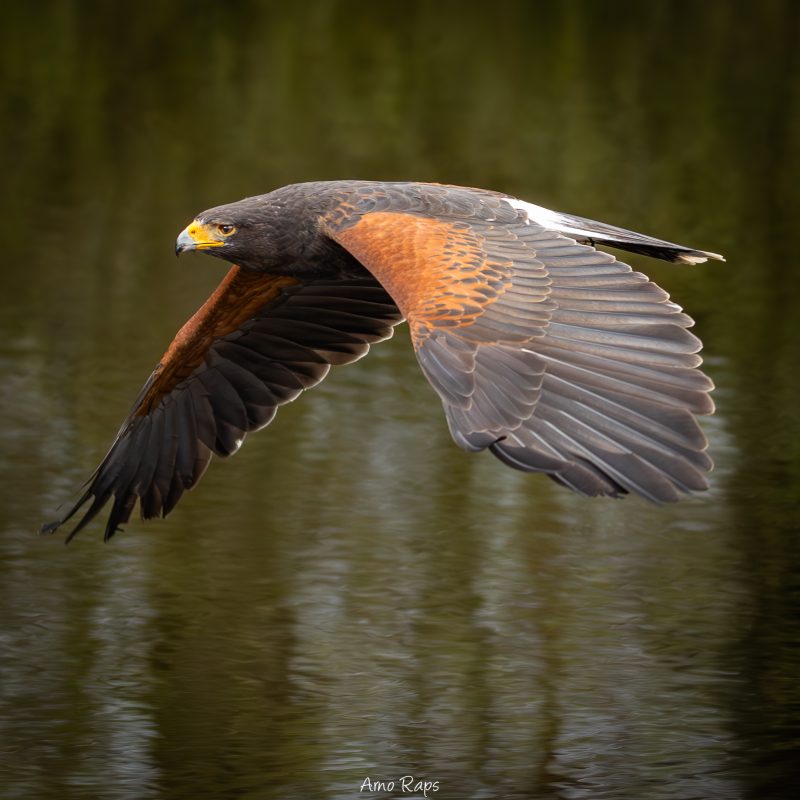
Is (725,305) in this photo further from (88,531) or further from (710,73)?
(710,73)

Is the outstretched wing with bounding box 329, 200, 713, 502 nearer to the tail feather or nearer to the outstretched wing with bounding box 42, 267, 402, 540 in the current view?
the tail feather

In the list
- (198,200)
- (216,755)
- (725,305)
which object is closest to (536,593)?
(216,755)

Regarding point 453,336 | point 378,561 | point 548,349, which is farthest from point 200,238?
point 378,561

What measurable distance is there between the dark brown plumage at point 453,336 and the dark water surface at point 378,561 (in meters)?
1.33

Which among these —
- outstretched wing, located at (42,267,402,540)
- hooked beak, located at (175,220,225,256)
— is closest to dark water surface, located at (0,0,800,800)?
outstretched wing, located at (42,267,402,540)

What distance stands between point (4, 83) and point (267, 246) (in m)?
24.5

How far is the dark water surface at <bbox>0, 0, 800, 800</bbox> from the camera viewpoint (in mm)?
10789

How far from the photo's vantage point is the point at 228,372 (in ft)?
36.4

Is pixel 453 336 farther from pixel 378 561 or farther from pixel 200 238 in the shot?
pixel 378 561

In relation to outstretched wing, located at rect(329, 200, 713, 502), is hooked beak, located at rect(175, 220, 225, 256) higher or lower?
higher

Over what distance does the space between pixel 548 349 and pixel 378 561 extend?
522cm

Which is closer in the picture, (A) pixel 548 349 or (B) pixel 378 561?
(A) pixel 548 349

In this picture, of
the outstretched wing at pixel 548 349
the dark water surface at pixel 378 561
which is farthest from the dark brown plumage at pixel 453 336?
the dark water surface at pixel 378 561

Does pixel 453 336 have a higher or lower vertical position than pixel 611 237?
lower
